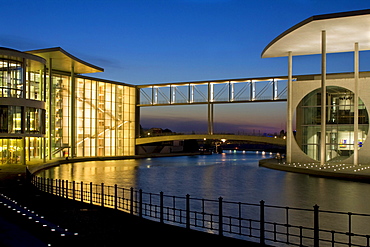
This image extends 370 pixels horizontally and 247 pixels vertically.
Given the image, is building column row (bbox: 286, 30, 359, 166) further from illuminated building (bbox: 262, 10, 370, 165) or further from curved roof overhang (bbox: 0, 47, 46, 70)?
curved roof overhang (bbox: 0, 47, 46, 70)

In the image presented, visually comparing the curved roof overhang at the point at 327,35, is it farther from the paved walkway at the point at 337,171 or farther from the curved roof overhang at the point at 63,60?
the curved roof overhang at the point at 63,60

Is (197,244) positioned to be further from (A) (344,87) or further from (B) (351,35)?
(A) (344,87)

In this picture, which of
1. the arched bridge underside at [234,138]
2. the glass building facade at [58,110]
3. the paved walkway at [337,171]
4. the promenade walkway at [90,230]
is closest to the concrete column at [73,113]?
the glass building facade at [58,110]

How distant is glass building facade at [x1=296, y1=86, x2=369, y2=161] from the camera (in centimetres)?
4134

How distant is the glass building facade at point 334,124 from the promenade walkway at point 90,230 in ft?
103

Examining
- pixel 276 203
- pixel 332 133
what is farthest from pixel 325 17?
pixel 276 203

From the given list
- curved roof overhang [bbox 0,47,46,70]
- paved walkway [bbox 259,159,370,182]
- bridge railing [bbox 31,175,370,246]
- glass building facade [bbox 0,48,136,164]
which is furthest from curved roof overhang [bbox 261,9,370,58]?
glass building facade [bbox 0,48,136,164]

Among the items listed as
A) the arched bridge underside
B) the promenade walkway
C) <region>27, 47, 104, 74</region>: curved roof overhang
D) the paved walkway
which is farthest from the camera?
the arched bridge underside

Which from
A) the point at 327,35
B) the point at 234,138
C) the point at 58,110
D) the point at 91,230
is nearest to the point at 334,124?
the point at 327,35

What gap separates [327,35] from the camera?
122 ft

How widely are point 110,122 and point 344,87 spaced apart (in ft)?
106

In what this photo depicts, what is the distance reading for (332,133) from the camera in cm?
4231

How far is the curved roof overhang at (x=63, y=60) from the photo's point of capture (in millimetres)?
43125

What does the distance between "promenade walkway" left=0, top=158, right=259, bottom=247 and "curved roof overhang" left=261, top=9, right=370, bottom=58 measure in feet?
77.4
